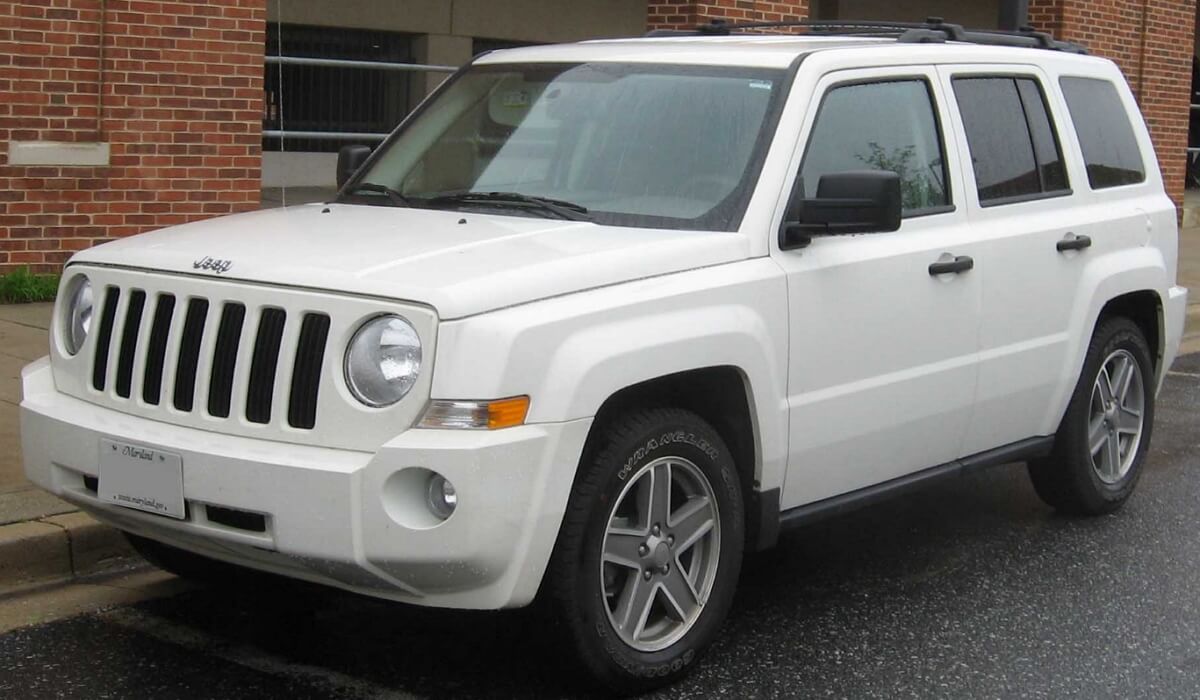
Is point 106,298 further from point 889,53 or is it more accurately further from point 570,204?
point 889,53

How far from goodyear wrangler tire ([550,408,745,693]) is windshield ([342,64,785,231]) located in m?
0.74

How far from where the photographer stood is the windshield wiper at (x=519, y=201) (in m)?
5.18

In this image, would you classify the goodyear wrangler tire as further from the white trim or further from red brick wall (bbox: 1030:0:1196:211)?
red brick wall (bbox: 1030:0:1196:211)

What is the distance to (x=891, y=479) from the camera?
18.5 ft

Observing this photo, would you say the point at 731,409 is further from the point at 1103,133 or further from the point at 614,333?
the point at 1103,133

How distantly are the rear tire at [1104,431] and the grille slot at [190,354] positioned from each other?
3518mm

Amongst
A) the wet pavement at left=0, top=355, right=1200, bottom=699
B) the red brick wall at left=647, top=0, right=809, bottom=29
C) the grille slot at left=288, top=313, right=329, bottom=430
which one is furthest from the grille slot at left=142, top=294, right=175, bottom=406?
the red brick wall at left=647, top=0, right=809, bottom=29

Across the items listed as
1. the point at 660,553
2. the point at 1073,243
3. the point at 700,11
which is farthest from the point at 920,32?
the point at 700,11

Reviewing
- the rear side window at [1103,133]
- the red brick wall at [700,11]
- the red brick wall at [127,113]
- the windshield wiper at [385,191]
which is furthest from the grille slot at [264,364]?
the red brick wall at [700,11]

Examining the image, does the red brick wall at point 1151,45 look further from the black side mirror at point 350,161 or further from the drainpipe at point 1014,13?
the black side mirror at point 350,161

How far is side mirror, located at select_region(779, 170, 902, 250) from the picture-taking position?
501cm

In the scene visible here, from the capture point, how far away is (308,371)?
171 inches

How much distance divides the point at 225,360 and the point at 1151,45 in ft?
52.8

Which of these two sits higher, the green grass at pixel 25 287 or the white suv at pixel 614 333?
the white suv at pixel 614 333
